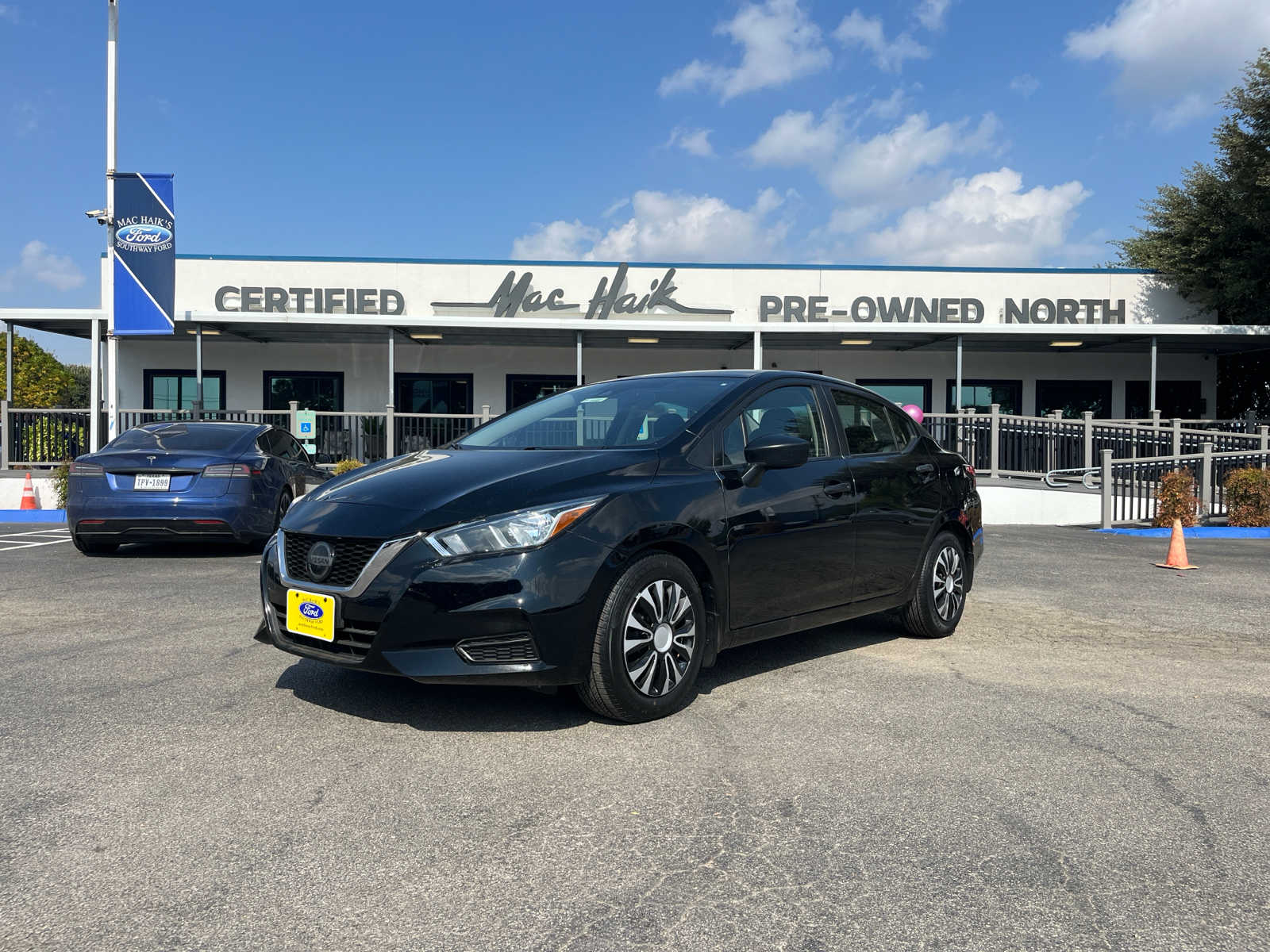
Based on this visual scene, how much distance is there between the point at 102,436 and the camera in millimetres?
19234

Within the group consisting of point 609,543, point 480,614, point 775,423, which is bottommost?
point 480,614

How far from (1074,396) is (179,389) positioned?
20.8m

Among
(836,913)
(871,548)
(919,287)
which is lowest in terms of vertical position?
(836,913)

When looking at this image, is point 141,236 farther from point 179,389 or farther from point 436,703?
point 436,703

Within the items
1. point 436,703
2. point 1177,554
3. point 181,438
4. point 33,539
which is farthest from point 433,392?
point 436,703

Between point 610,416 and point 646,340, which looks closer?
point 610,416

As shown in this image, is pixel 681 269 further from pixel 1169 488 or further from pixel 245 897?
pixel 245 897

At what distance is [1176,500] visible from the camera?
14.4 meters

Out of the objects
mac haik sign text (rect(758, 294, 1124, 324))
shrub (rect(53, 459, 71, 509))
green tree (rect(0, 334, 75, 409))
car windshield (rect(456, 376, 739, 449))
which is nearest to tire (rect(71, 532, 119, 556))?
shrub (rect(53, 459, 71, 509))

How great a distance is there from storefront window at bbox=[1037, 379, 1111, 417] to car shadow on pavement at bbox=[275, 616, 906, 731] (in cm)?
2128

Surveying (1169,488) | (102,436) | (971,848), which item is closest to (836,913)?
(971,848)

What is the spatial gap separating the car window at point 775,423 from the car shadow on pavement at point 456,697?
114cm

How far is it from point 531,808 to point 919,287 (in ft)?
72.0

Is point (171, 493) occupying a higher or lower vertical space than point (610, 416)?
lower
